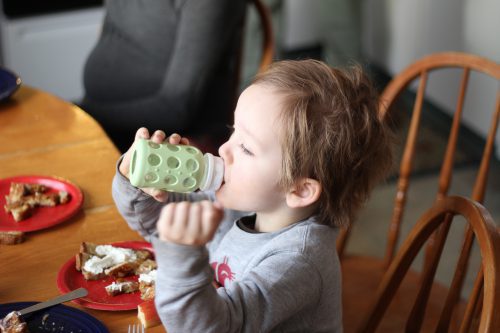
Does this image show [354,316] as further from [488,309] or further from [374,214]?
[374,214]

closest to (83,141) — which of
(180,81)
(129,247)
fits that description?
(129,247)

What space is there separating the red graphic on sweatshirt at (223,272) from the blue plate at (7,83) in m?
0.74

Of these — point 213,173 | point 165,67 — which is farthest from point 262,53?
point 213,173

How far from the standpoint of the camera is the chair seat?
157 cm

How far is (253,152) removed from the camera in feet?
3.73

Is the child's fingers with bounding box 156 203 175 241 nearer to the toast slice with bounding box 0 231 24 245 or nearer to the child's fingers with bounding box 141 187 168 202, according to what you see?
the child's fingers with bounding box 141 187 168 202

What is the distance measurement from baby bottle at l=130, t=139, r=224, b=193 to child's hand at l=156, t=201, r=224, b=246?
0.47ft

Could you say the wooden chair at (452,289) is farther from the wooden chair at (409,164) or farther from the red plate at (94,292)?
the red plate at (94,292)

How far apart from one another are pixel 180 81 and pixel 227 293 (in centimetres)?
118

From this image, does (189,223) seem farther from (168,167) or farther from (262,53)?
(262,53)

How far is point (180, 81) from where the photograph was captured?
211 centimetres

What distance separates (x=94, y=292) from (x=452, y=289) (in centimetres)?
58

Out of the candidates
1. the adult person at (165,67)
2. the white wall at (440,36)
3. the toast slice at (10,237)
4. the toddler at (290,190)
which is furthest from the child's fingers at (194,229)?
the white wall at (440,36)

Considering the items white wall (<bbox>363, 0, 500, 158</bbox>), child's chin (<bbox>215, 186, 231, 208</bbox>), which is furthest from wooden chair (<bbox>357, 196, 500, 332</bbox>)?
white wall (<bbox>363, 0, 500, 158</bbox>)
